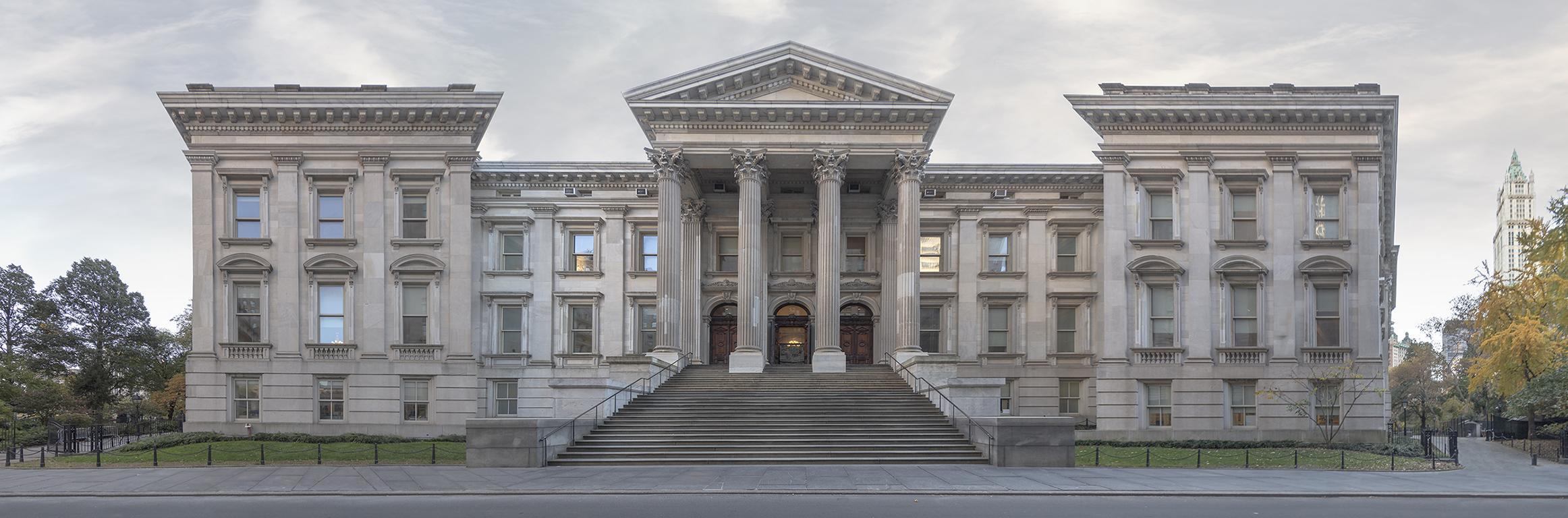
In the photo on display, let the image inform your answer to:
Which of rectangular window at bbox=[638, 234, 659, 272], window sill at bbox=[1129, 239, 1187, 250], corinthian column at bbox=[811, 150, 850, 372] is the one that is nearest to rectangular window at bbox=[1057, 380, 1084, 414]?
window sill at bbox=[1129, 239, 1187, 250]

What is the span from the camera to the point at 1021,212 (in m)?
46.3

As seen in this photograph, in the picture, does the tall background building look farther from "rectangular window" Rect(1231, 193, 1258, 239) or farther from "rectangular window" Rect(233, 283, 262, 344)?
"rectangular window" Rect(233, 283, 262, 344)

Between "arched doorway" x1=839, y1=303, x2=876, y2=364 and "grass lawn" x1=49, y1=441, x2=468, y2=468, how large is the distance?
16.8 metres

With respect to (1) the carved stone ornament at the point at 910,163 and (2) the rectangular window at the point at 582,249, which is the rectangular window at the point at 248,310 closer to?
(2) the rectangular window at the point at 582,249

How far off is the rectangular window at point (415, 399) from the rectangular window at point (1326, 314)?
3086cm

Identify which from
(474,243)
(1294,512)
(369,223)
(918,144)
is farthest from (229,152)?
(1294,512)

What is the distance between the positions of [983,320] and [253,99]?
2776 cm

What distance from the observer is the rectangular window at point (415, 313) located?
137ft

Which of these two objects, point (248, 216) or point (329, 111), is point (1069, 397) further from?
point (248, 216)

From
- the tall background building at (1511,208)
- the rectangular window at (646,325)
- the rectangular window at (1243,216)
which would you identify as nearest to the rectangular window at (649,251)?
the rectangular window at (646,325)

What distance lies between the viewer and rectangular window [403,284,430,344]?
41781 millimetres

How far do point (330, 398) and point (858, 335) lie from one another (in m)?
19.8

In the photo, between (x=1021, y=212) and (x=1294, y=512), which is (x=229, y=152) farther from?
(x=1294, y=512)

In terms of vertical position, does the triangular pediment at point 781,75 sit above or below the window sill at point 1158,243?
above
